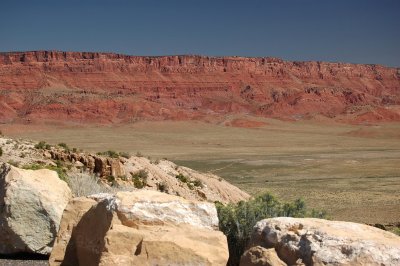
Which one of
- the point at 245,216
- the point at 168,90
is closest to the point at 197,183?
the point at 245,216

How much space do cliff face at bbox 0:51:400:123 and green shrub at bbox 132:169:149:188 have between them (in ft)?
324

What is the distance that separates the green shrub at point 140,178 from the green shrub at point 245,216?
406 inches

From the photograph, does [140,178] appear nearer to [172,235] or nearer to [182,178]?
[182,178]

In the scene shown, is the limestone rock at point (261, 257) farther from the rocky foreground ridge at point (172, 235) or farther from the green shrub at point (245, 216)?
the green shrub at point (245, 216)

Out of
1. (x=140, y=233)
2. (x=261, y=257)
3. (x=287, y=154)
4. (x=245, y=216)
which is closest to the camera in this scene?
(x=261, y=257)

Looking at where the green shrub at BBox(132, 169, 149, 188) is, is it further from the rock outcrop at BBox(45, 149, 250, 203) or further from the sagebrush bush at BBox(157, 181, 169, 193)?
the sagebrush bush at BBox(157, 181, 169, 193)

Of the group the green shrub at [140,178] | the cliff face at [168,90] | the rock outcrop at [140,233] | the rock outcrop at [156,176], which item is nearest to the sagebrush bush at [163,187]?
the rock outcrop at [156,176]

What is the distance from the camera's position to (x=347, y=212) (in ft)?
89.4

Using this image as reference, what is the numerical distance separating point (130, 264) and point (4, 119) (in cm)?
11759

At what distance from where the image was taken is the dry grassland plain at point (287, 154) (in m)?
33.7

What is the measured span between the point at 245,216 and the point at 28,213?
3301 millimetres

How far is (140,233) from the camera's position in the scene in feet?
22.0

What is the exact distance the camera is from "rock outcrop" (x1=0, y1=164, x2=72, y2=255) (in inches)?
361

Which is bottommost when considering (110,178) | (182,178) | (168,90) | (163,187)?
(163,187)
